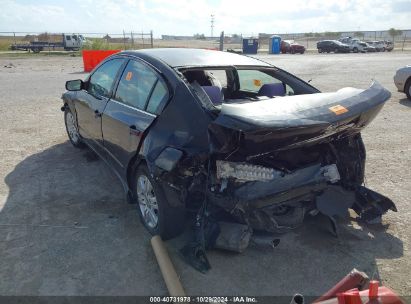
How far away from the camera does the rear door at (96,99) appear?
14.9ft

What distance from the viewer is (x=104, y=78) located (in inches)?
188

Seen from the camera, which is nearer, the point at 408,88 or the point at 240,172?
the point at 240,172

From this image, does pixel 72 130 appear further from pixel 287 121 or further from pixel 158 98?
pixel 287 121

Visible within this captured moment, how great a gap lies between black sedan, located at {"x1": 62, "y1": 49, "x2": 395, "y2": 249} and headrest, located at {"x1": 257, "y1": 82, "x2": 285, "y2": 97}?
0.01 m

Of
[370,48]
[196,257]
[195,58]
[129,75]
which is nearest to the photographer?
[196,257]

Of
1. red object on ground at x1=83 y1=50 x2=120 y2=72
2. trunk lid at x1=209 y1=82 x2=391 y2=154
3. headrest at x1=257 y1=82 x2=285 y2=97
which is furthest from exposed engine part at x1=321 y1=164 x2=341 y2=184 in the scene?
red object on ground at x1=83 y1=50 x2=120 y2=72

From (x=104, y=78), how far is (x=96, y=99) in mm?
Result: 280

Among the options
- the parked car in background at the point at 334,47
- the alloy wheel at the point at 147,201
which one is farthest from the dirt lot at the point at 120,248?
the parked car in background at the point at 334,47

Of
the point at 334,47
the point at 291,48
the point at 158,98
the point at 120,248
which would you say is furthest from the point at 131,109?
the point at 334,47

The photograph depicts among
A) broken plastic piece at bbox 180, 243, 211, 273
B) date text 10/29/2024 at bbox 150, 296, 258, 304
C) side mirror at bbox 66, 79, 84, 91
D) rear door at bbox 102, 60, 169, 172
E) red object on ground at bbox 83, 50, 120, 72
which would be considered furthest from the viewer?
red object on ground at bbox 83, 50, 120, 72

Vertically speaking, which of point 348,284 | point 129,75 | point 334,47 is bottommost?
point 348,284

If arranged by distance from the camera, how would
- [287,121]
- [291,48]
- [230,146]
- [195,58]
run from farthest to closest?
[291,48] → [195,58] → [230,146] → [287,121]

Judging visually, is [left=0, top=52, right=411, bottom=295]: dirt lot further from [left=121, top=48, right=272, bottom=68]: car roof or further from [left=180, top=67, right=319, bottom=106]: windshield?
[left=121, top=48, right=272, bottom=68]: car roof

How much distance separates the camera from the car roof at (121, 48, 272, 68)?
12.2 feet
